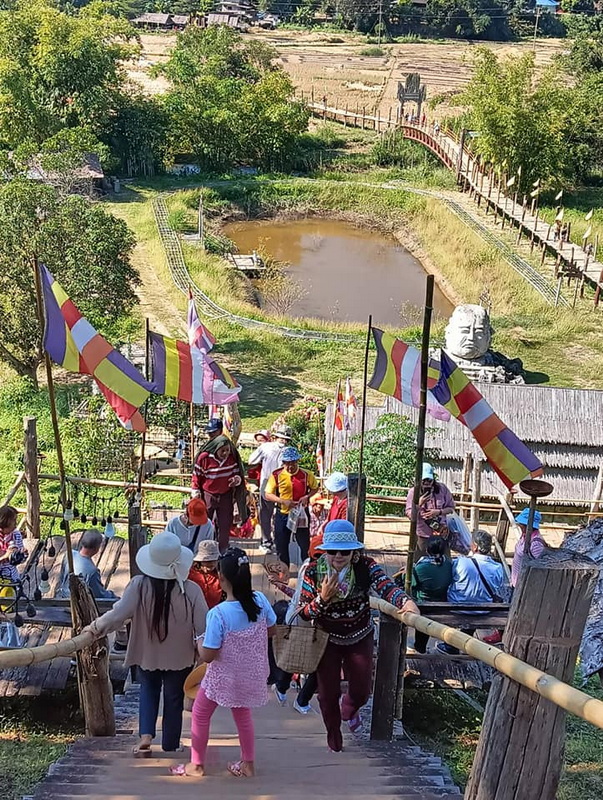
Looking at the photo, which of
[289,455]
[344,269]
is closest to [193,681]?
[289,455]

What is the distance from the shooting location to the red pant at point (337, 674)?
4.34 meters

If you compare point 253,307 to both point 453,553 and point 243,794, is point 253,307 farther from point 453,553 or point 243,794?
point 243,794

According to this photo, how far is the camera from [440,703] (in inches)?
236

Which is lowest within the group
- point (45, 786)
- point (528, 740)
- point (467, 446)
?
point (467, 446)

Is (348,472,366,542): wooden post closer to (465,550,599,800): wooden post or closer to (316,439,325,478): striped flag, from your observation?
(465,550,599,800): wooden post

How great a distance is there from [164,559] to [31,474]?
4.76 meters

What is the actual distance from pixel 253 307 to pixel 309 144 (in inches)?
704

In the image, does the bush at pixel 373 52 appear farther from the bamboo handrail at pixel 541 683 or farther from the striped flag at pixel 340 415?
the bamboo handrail at pixel 541 683

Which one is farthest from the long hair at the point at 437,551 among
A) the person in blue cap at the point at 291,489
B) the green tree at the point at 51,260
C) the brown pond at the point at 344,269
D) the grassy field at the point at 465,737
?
the brown pond at the point at 344,269

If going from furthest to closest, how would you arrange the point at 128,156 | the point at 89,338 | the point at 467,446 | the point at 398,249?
the point at 128,156
the point at 398,249
the point at 467,446
the point at 89,338

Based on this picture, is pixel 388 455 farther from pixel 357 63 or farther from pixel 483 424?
pixel 357 63

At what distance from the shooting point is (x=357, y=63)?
5809 cm

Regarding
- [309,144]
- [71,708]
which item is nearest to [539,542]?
[71,708]

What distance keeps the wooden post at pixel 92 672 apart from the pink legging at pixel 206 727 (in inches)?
24.5
